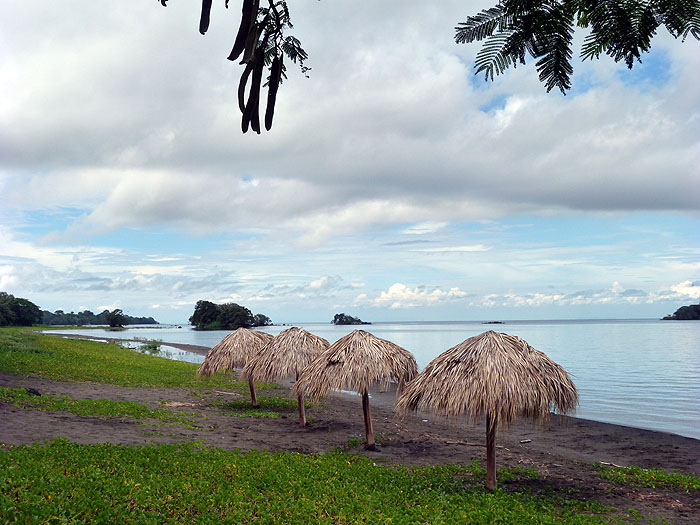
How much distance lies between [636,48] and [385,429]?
16222mm

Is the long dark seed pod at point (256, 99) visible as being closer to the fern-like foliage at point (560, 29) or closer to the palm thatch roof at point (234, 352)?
the fern-like foliage at point (560, 29)

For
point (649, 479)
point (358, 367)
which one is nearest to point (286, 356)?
point (358, 367)

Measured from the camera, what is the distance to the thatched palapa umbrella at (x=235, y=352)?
20125mm

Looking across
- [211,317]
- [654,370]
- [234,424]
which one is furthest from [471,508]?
[211,317]

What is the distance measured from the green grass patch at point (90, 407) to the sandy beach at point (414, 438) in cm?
75

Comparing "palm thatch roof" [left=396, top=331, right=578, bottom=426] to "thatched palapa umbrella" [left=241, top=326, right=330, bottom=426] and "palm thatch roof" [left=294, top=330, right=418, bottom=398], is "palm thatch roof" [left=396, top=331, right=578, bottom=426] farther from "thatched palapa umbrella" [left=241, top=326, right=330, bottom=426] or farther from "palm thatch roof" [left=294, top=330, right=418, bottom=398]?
"thatched palapa umbrella" [left=241, top=326, right=330, bottom=426]

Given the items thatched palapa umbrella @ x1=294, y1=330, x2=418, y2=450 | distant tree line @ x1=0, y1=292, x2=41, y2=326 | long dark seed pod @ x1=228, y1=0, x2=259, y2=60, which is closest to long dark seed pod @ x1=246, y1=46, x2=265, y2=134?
long dark seed pod @ x1=228, y1=0, x2=259, y2=60

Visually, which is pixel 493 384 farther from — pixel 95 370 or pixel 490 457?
pixel 95 370

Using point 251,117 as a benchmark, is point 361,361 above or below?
below

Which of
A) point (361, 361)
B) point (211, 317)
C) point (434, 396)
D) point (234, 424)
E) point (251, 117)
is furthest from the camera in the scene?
point (211, 317)

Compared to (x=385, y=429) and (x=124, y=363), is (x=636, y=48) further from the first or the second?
(x=124, y=363)

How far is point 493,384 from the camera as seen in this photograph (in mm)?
9664

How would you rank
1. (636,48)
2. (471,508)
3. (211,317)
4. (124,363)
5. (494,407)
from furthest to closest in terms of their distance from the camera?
(211,317)
(124,363)
(494,407)
(471,508)
(636,48)

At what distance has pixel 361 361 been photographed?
13555 millimetres
